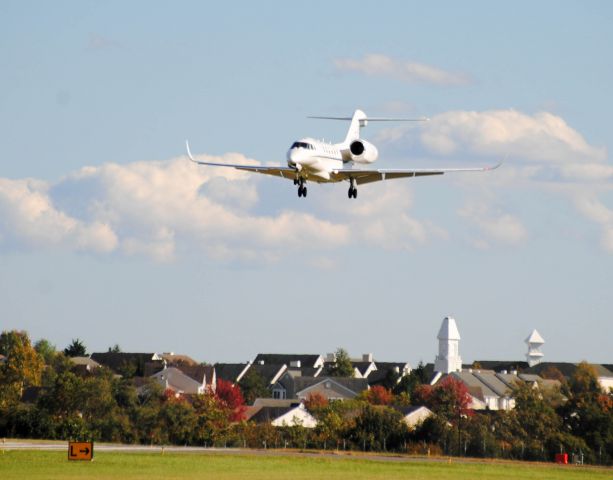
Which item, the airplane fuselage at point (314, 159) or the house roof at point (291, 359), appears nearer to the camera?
the airplane fuselage at point (314, 159)

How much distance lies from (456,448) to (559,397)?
1731 centimetres

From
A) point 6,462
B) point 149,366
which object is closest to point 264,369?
point 149,366

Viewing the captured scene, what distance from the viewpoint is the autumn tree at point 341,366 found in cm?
17575

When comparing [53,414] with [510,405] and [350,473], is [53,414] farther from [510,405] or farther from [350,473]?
[510,405]

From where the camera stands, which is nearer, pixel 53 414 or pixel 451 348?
pixel 53 414

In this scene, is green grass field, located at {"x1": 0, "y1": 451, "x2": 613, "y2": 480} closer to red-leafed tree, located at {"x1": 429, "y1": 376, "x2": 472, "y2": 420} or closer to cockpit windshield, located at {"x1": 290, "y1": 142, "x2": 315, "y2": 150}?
cockpit windshield, located at {"x1": 290, "y1": 142, "x2": 315, "y2": 150}

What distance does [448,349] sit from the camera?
17975 cm

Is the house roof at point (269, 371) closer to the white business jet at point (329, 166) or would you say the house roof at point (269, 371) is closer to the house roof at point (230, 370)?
the house roof at point (230, 370)

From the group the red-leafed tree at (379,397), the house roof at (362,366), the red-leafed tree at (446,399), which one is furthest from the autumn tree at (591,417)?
the house roof at (362,366)

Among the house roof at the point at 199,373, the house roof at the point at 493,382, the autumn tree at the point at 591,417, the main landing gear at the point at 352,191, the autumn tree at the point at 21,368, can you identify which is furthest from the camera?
the house roof at the point at 493,382

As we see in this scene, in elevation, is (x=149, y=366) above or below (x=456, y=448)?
above

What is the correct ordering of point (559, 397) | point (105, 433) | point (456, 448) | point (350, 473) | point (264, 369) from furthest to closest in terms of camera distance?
point (264, 369), point (559, 397), point (105, 433), point (456, 448), point (350, 473)

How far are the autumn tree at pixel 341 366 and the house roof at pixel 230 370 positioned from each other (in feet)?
35.2

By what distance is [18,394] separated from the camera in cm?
12350
